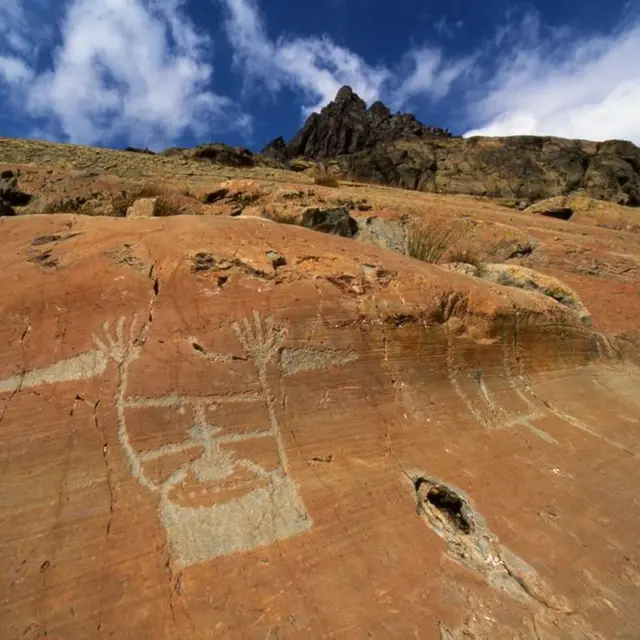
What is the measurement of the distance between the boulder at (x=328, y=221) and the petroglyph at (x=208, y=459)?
4040 millimetres

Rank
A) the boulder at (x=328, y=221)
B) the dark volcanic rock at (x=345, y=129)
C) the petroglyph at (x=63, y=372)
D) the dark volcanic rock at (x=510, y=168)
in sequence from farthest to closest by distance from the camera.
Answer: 1. the dark volcanic rock at (x=345, y=129)
2. the dark volcanic rock at (x=510, y=168)
3. the boulder at (x=328, y=221)
4. the petroglyph at (x=63, y=372)

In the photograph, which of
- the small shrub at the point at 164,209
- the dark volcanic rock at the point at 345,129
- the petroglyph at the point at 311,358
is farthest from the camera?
the dark volcanic rock at the point at 345,129

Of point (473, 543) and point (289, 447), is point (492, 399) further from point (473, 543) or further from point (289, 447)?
point (289, 447)

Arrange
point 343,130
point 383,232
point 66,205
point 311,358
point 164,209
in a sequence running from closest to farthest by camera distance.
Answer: point 311,358 < point 164,209 < point 66,205 < point 383,232 < point 343,130

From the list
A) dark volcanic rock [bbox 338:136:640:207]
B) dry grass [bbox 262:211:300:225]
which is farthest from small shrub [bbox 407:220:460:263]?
dark volcanic rock [bbox 338:136:640:207]

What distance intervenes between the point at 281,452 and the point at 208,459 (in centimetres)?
38

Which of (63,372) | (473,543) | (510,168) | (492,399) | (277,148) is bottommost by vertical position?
(473,543)

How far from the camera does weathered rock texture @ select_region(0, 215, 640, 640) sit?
Answer: 185 centimetres

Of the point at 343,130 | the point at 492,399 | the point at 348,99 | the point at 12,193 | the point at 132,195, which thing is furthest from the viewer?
Answer: the point at 348,99

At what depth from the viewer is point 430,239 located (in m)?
6.44

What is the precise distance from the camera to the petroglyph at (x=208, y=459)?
2045 millimetres

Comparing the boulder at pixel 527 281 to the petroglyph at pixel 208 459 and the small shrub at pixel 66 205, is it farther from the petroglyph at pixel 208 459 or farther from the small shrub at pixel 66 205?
the small shrub at pixel 66 205

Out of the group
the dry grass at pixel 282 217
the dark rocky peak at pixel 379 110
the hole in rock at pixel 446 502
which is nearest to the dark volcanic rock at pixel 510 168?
the dry grass at pixel 282 217

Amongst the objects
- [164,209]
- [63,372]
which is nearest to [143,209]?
[164,209]
